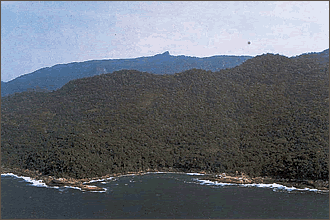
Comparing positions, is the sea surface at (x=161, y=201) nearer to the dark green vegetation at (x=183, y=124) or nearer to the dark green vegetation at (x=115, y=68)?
the dark green vegetation at (x=183, y=124)

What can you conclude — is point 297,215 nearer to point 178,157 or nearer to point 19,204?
point 178,157

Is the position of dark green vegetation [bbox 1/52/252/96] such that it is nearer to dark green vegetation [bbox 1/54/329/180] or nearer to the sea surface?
dark green vegetation [bbox 1/54/329/180]

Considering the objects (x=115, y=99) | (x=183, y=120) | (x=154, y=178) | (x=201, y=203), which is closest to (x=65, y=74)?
(x=115, y=99)

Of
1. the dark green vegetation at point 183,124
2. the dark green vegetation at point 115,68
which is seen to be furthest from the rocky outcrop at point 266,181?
the dark green vegetation at point 115,68

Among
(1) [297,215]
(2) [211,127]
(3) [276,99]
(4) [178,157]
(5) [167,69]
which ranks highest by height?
(5) [167,69]

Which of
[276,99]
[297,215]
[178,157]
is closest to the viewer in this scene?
[297,215]
